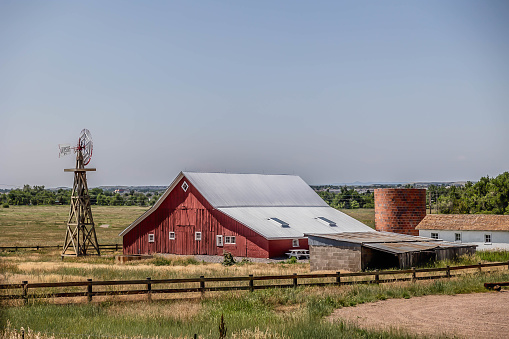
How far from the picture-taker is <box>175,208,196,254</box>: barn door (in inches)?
2016

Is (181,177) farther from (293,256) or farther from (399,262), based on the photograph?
(399,262)

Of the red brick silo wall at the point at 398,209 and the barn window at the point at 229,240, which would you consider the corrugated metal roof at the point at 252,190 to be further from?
the red brick silo wall at the point at 398,209

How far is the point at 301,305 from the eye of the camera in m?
22.0

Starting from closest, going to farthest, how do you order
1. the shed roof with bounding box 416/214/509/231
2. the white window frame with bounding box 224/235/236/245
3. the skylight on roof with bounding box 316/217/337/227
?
1. the white window frame with bounding box 224/235/236/245
2. the shed roof with bounding box 416/214/509/231
3. the skylight on roof with bounding box 316/217/337/227

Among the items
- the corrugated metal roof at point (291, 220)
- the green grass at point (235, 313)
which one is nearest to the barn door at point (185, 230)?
the corrugated metal roof at point (291, 220)

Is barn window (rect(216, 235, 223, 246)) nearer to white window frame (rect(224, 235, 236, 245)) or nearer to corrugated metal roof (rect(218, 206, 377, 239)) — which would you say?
white window frame (rect(224, 235, 236, 245))

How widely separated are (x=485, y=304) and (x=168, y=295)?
37.6ft

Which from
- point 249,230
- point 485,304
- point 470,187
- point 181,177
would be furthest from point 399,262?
point 470,187

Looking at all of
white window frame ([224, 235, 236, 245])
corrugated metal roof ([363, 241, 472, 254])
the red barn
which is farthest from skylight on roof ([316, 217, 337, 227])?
corrugated metal roof ([363, 241, 472, 254])

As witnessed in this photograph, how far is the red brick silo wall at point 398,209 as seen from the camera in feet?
168

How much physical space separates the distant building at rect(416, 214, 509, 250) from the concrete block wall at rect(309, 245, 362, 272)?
20515 mm

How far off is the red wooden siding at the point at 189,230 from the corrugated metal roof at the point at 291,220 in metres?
0.86

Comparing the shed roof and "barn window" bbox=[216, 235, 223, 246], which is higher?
the shed roof

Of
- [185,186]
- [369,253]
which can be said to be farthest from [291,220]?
[369,253]
